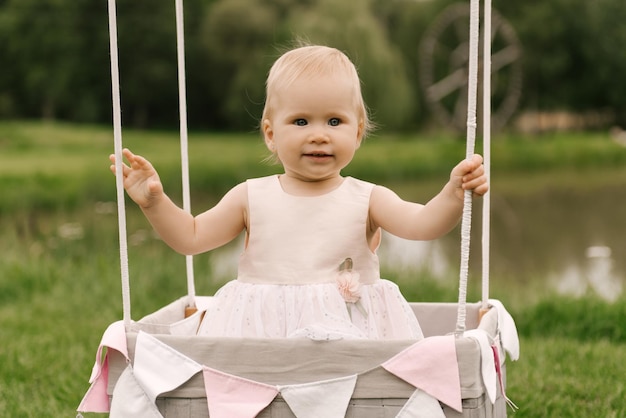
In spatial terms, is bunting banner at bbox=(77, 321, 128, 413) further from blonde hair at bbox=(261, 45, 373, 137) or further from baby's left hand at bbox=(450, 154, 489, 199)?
baby's left hand at bbox=(450, 154, 489, 199)

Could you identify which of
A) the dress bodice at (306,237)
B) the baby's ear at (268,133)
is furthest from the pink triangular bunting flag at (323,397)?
the baby's ear at (268,133)

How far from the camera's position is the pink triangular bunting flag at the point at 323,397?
1.60 meters

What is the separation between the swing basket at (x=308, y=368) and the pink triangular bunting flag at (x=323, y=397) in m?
0.01

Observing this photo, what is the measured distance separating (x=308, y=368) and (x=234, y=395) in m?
0.16

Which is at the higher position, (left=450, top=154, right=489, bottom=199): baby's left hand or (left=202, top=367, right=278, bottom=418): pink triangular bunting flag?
(left=450, top=154, right=489, bottom=199): baby's left hand

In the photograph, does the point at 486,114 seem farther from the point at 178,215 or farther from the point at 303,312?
the point at 178,215

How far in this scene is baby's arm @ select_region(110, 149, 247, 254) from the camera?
1806 mm

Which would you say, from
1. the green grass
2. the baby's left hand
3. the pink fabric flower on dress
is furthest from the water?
the baby's left hand

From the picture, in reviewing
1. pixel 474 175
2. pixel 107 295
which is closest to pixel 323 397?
pixel 474 175

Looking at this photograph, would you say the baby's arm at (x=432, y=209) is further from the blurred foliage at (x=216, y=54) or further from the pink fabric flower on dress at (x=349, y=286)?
the blurred foliage at (x=216, y=54)

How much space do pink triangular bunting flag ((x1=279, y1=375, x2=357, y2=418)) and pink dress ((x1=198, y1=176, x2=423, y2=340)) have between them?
9.5 inches

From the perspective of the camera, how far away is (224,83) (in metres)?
16.6

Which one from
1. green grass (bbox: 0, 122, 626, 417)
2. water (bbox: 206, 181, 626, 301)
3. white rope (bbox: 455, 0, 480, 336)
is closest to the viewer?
white rope (bbox: 455, 0, 480, 336)

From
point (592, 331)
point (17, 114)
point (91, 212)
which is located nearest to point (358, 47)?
point (91, 212)
